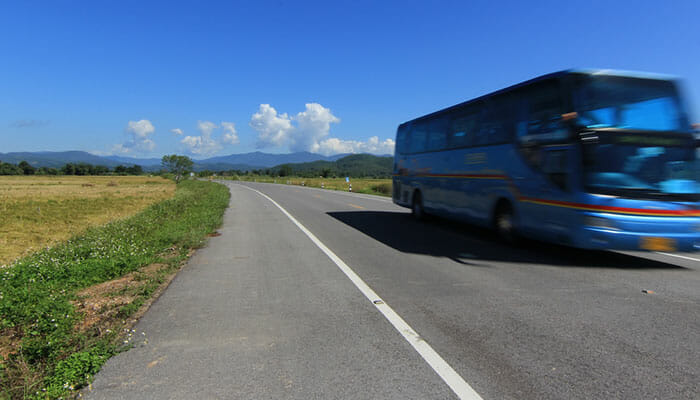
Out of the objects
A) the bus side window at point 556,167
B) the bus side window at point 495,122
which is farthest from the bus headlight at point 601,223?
the bus side window at point 495,122

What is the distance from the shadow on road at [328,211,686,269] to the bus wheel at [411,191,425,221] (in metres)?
0.85

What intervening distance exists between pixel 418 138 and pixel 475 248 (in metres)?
5.51

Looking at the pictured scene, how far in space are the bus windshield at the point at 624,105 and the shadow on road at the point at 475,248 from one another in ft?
7.72

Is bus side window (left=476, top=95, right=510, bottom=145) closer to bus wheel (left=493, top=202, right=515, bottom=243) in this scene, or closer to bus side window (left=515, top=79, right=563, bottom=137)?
bus side window (left=515, top=79, right=563, bottom=137)

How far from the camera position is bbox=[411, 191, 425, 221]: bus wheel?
42.5ft

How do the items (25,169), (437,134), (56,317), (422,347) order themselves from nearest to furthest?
(422,347) → (56,317) → (437,134) → (25,169)

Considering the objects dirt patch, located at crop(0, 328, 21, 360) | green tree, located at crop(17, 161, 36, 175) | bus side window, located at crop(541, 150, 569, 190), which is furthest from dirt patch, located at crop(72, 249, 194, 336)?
green tree, located at crop(17, 161, 36, 175)

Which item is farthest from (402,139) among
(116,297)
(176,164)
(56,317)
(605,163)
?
(176,164)

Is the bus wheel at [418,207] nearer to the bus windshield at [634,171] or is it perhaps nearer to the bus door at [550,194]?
the bus door at [550,194]

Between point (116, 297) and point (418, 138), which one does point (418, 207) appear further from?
point (116, 297)

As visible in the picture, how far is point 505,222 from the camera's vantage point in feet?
27.9

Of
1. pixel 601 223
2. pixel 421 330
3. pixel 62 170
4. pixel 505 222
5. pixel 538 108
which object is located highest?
pixel 538 108

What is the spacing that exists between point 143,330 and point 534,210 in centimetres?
655

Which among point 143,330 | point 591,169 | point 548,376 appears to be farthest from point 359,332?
point 591,169
